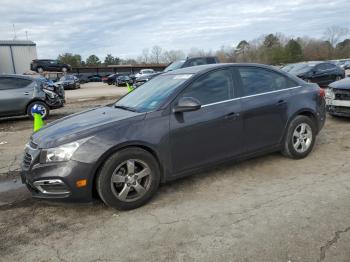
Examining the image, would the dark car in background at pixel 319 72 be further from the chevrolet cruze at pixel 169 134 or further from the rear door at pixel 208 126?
the rear door at pixel 208 126

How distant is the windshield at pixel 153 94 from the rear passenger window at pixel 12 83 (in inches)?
295

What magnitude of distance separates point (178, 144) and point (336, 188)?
2.03 m

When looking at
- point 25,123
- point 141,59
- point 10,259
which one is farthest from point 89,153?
point 141,59

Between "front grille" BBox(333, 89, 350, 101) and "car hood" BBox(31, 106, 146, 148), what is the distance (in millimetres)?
5564

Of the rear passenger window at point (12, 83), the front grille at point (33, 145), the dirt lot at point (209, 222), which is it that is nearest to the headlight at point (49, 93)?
the rear passenger window at point (12, 83)

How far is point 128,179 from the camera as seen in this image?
401 centimetres

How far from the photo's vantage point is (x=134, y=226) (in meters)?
3.70

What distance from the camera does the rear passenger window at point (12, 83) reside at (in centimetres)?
1128

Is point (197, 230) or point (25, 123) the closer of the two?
point (197, 230)

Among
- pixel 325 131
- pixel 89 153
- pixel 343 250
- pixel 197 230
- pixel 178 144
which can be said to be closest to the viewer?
pixel 343 250

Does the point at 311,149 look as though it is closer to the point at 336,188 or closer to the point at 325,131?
the point at 336,188

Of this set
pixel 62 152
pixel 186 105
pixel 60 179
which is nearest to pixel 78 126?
pixel 62 152

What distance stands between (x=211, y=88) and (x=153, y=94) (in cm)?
78

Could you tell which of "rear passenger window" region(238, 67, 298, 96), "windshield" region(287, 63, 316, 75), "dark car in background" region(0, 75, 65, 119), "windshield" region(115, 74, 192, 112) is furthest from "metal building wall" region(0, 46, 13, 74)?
"rear passenger window" region(238, 67, 298, 96)
